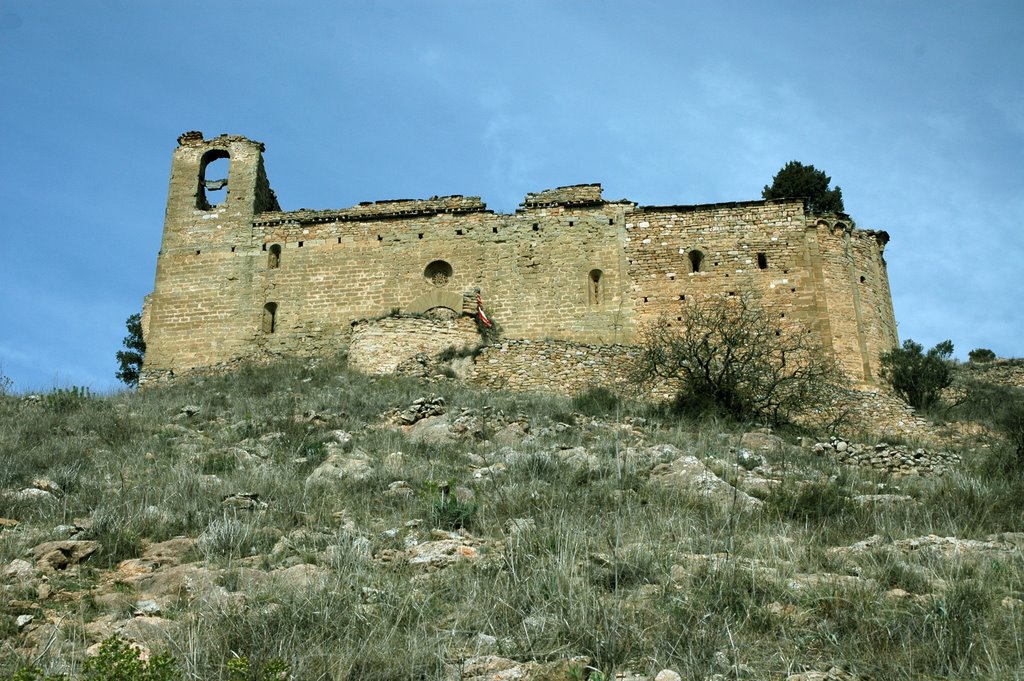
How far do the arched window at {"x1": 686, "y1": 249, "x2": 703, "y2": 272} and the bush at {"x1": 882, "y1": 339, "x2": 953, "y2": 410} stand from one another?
5.00 metres

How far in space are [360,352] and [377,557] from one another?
536 inches

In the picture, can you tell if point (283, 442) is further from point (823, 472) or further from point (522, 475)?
point (823, 472)

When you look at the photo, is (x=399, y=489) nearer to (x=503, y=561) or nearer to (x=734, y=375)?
(x=503, y=561)

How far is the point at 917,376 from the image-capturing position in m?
20.4

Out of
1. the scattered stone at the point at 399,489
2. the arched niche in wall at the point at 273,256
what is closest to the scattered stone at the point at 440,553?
the scattered stone at the point at 399,489

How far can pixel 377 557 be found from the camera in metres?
7.00

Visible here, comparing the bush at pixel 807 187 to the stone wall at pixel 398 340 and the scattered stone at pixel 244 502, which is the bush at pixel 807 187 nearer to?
the stone wall at pixel 398 340

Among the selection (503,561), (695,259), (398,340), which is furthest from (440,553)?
(695,259)

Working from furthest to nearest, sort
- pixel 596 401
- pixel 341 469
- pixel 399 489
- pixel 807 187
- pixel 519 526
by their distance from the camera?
1. pixel 807 187
2. pixel 596 401
3. pixel 341 469
4. pixel 399 489
5. pixel 519 526

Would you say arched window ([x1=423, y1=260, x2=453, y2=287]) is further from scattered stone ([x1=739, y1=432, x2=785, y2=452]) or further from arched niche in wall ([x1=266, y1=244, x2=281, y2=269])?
scattered stone ([x1=739, y1=432, x2=785, y2=452])

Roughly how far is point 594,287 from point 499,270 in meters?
2.48

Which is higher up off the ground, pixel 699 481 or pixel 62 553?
pixel 699 481

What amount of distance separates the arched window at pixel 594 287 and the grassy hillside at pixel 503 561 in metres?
10.6

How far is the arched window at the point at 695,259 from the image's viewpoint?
2262 cm
